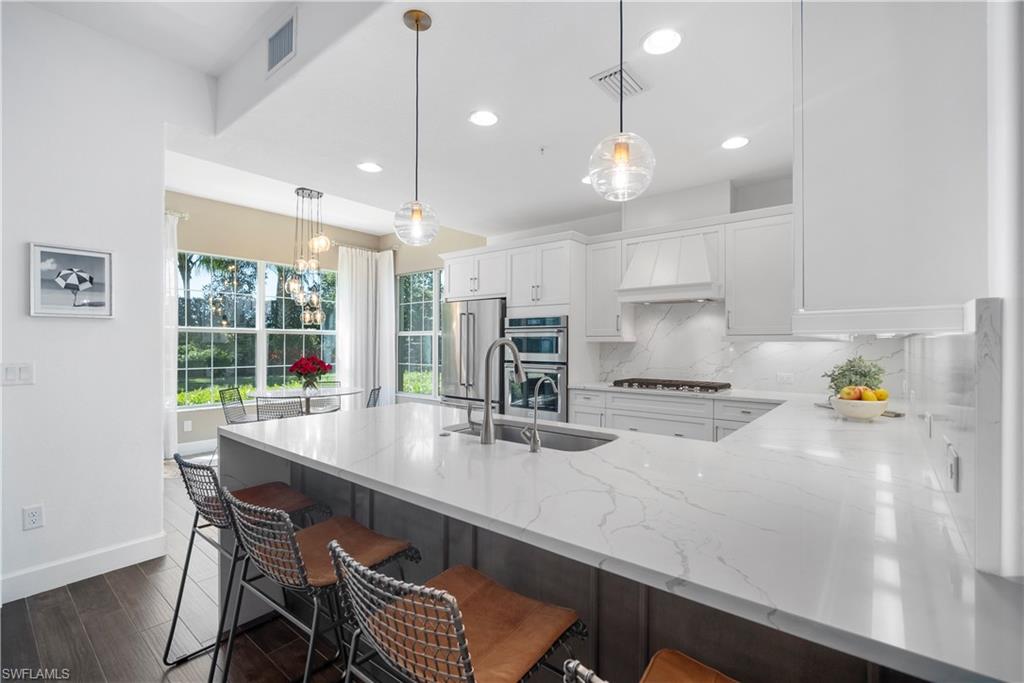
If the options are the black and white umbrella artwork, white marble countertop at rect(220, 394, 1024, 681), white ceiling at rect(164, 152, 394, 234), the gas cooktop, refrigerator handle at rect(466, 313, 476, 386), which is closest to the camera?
white marble countertop at rect(220, 394, 1024, 681)

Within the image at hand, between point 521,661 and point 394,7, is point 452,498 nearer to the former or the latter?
point 521,661

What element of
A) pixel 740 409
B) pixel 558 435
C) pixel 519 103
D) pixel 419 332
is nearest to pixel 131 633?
pixel 558 435

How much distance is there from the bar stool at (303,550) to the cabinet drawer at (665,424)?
8.42 ft

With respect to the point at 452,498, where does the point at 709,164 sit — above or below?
above

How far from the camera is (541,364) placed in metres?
4.46

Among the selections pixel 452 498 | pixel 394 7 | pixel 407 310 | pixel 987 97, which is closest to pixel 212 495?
pixel 452 498

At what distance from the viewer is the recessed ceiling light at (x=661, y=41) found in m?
2.01

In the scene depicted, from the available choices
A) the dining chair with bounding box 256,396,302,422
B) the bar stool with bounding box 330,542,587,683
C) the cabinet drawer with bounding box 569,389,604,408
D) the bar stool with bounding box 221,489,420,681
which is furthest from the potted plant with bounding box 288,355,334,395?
the bar stool with bounding box 330,542,587,683

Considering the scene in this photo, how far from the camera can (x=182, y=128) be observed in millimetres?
3031

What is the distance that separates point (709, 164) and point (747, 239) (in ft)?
2.14

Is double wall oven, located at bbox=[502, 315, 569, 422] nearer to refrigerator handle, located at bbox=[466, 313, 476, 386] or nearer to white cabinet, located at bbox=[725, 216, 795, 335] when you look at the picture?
refrigerator handle, located at bbox=[466, 313, 476, 386]

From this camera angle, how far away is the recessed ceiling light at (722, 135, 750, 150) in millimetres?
Answer: 3025

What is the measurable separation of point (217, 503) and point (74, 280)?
1.79m

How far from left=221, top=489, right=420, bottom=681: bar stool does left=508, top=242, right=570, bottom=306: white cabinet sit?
3.07 m
